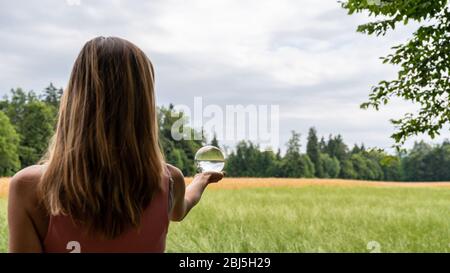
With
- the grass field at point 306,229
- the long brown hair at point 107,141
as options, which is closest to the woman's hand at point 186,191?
the long brown hair at point 107,141

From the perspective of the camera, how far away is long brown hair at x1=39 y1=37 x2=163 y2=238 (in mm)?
1693

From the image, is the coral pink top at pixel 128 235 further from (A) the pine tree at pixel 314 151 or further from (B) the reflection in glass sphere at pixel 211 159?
(A) the pine tree at pixel 314 151

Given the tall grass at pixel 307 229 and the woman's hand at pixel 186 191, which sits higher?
the woman's hand at pixel 186 191

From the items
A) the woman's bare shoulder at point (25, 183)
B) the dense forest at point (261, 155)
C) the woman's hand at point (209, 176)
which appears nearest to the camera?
the woman's bare shoulder at point (25, 183)

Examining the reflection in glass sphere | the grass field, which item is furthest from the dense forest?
the reflection in glass sphere

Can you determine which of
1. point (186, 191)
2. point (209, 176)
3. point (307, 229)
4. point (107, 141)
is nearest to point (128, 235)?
point (107, 141)

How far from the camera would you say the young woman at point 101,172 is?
1.66 m

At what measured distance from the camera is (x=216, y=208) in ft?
35.6

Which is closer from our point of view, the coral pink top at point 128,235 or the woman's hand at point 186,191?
the coral pink top at point 128,235

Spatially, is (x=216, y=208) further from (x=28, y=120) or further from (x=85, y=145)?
(x=28, y=120)

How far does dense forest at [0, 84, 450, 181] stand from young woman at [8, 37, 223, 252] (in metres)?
16.5

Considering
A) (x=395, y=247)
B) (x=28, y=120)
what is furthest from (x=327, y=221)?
(x=28, y=120)

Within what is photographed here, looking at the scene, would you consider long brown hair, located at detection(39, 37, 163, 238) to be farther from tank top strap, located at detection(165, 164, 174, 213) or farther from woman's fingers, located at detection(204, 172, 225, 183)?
woman's fingers, located at detection(204, 172, 225, 183)

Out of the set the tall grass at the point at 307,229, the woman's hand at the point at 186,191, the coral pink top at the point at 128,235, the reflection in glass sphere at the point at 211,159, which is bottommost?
the tall grass at the point at 307,229
